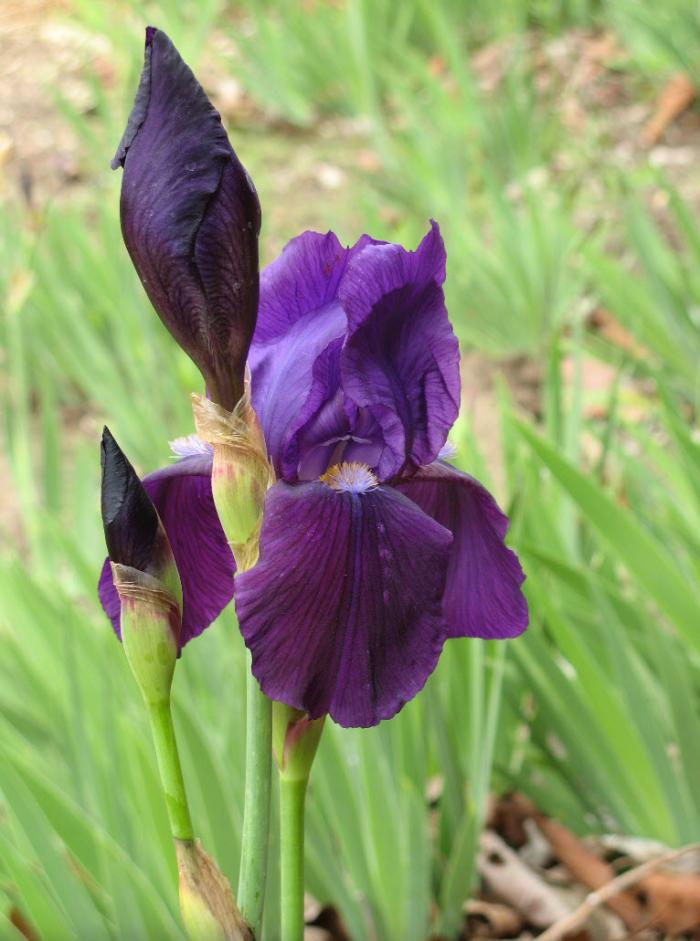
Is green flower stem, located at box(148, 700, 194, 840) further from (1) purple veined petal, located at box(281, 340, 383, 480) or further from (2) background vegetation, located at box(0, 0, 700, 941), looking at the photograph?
(2) background vegetation, located at box(0, 0, 700, 941)

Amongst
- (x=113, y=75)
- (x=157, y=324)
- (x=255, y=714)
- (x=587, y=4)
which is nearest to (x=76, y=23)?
(x=113, y=75)

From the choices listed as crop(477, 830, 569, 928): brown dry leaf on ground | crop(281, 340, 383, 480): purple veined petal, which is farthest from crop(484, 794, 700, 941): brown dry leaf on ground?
crop(281, 340, 383, 480): purple veined petal

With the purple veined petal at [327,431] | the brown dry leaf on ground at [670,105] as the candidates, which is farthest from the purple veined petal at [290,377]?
the brown dry leaf on ground at [670,105]

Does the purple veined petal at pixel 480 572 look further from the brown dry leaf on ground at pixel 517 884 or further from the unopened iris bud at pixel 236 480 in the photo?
the brown dry leaf on ground at pixel 517 884

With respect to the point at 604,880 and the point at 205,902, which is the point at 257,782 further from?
the point at 604,880

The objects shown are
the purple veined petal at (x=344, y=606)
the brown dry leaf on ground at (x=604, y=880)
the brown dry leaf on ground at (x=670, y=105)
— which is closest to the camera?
the purple veined petal at (x=344, y=606)

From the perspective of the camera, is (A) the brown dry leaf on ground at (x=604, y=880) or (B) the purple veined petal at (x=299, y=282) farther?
(A) the brown dry leaf on ground at (x=604, y=880)
